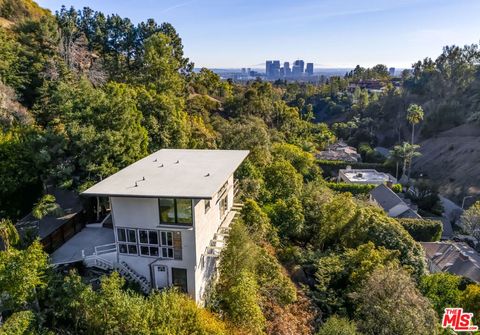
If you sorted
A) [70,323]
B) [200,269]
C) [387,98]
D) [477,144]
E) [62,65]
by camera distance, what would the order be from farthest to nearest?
1. [387,98]
2. [477,144]
3. [62,65]
4. [200,269]
5. [70,323]

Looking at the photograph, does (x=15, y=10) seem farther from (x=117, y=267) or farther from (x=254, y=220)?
(x=117, y=267)

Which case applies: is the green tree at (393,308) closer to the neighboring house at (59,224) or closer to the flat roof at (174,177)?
the flat roof at (174,177)

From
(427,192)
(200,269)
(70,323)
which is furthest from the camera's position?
(427,192)

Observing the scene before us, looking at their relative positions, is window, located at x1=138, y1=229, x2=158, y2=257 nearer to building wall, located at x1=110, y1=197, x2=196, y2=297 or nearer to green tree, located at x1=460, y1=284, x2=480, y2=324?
building wall, located at x1=110, y1=197, x2=196, y2=297

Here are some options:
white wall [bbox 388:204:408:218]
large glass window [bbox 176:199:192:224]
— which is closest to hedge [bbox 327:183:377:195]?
white wall [bbox 388:204:408:218]

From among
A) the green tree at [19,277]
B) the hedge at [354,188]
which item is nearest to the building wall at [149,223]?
the green tree at [19,277]

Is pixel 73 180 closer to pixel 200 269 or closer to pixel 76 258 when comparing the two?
pixel 76 258

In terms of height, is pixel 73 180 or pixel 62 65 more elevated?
pixel 62 65

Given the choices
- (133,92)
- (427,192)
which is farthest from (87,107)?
(427,192)
